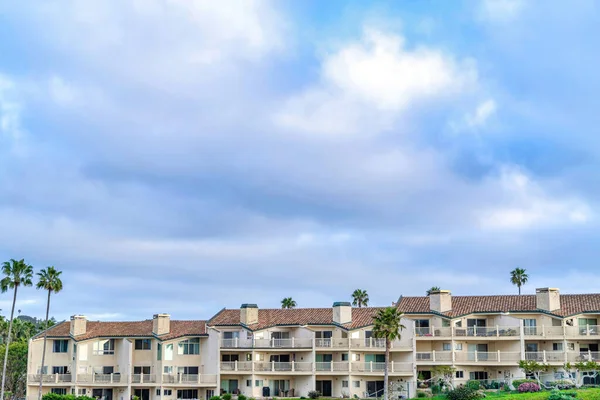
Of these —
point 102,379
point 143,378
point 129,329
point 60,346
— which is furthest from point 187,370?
point 60,346

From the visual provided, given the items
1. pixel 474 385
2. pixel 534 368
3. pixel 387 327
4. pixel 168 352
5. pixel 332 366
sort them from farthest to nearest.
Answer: pixel 168 352
pixel 332 366
pixel 387 327
pixel 534 368
pixel 474 385

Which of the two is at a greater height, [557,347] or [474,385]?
[557,347]

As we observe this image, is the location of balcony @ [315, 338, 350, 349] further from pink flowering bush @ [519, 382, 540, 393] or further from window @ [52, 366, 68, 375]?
window @ [52, 366, 68, 375]

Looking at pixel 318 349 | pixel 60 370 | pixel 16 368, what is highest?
pixel 318 349

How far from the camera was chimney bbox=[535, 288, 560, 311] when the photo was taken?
71875 mm

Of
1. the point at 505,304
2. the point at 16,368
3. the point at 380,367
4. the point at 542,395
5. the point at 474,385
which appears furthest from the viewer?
the point at 16,368

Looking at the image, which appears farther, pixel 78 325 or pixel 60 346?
pixel 78 325

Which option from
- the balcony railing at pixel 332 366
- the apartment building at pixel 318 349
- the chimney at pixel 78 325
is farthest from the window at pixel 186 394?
the balcony railing at pixel 332 366

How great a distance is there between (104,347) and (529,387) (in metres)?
42.0

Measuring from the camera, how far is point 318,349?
73312mm

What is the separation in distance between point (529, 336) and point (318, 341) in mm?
20402

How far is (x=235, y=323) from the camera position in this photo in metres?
76.2

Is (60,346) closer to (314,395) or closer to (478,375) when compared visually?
(314,395)

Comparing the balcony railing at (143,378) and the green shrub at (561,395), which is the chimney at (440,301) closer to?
the green shrub at (561,395)
